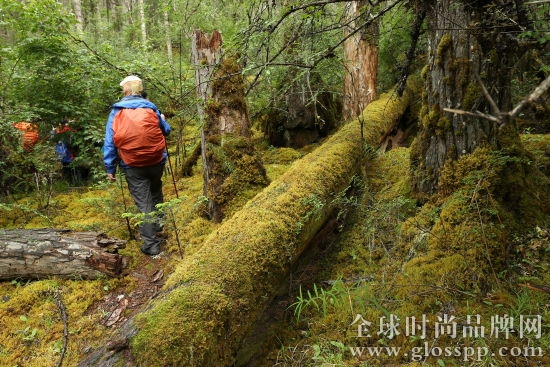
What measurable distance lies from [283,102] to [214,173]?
4.55 meters

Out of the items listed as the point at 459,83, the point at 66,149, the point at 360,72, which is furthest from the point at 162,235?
the point at 360,72

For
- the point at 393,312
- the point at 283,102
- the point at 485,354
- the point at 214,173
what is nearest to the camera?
the point at 485,354

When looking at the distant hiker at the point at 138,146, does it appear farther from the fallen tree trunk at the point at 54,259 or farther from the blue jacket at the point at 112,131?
the fallen tree trunk at the point at 54,259

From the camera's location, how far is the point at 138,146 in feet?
14.1

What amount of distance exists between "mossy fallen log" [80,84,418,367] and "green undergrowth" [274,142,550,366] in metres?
0.40

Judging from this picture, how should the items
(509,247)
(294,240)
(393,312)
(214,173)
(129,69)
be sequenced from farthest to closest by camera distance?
(129,69) < (214,173) < (294,240) < (509,247) < (393,312)

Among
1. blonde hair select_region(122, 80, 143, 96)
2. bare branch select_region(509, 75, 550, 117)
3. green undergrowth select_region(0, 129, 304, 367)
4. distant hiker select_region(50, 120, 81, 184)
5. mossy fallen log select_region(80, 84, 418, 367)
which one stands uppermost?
blonde hair select_region(122, 80, 143, 96)

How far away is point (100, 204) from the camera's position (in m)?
4.84

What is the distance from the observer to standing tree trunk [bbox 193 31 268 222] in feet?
Result: 15.2

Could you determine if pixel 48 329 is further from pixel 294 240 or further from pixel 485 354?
pixel 485 354

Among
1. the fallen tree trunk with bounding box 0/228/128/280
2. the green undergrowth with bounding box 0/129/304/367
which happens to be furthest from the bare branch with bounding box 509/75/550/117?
the fallen tree trunk with bounding box 0/228/128/280

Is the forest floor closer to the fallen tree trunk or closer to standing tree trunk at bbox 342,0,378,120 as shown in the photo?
the fallen tree trunk

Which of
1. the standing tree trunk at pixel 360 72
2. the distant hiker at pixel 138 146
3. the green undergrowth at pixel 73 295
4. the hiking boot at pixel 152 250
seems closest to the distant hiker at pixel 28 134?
the green undergrowth at pixel 73 295

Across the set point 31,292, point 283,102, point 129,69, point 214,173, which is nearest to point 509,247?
point 214,173
